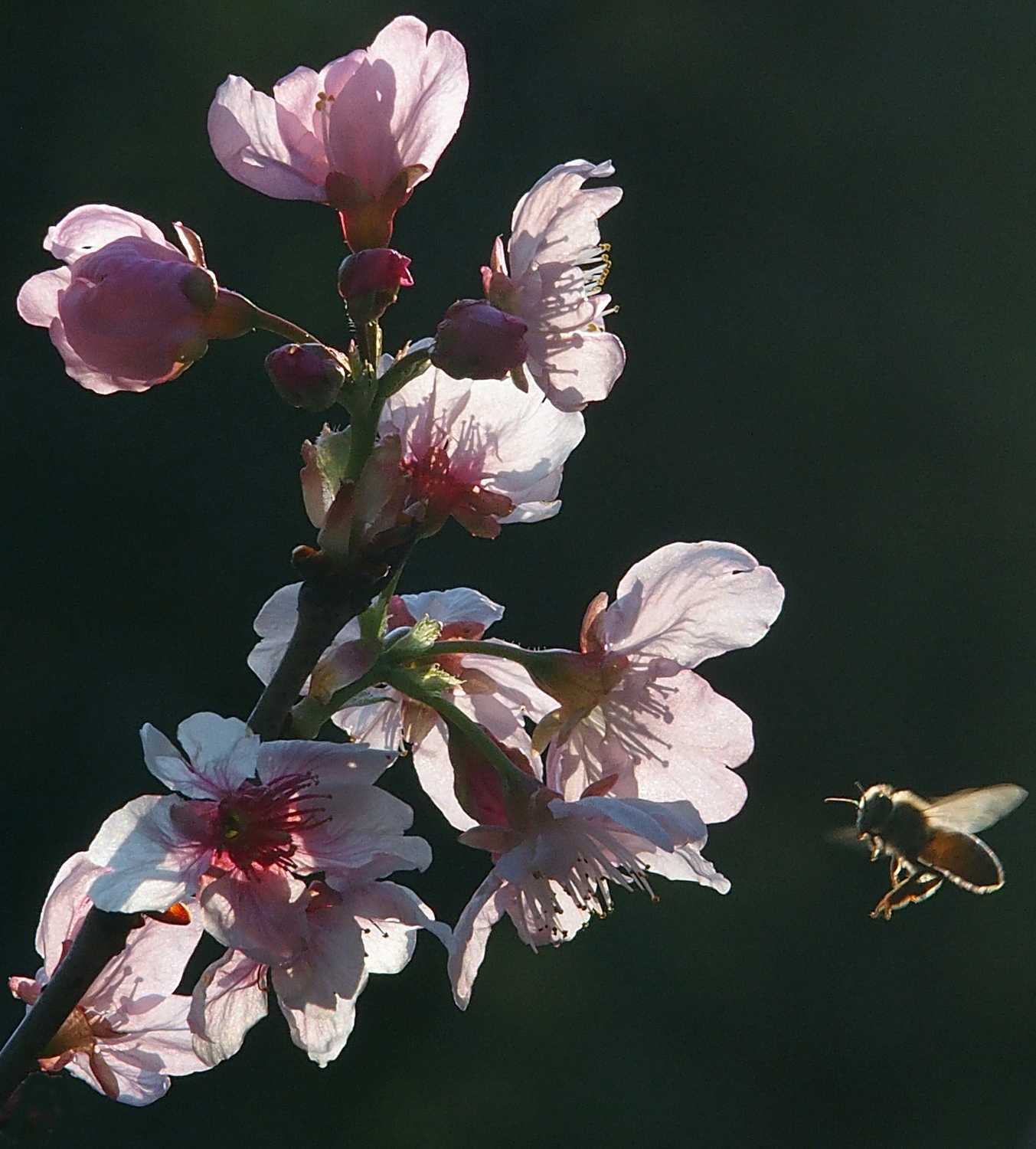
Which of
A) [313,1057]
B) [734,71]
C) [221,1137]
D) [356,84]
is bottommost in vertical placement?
[221,1137]

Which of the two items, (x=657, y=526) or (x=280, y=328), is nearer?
(x=280, y=328)

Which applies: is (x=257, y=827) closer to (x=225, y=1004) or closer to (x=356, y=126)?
(x=225, y=1004)

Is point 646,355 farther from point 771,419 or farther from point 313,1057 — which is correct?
point 313,1057

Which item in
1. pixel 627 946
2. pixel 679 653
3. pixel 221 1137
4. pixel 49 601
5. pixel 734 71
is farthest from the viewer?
A: pixel 734 71

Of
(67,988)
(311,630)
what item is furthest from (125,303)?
(67,988)

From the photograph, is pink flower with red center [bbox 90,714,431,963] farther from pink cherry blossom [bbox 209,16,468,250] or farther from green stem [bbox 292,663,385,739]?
pink cherry blossom [bbox 209,16,468,250]

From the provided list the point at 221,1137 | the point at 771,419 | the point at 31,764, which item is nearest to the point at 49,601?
the point at 31,764

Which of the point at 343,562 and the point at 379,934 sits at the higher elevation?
the point at 343,562

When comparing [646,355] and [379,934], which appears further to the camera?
[646,355]
